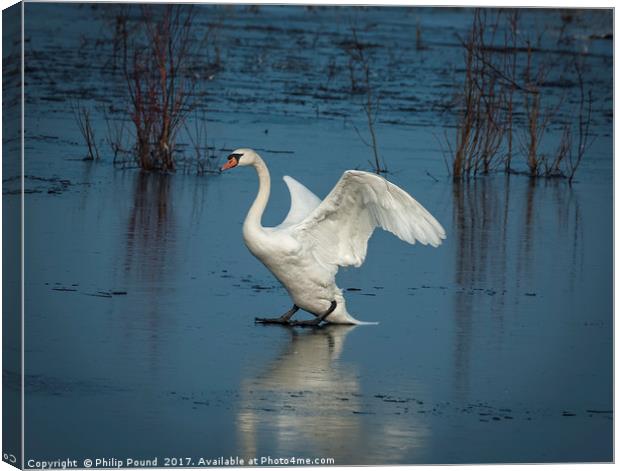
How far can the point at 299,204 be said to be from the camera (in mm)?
10320

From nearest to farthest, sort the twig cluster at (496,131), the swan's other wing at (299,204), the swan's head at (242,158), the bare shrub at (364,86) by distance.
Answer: the swan's head at (242,158), the swan's other wing at (299,204), the twig cluster at (496,131), the bare shrub at (364,86)

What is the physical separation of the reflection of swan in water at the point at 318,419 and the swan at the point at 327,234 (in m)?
0.84

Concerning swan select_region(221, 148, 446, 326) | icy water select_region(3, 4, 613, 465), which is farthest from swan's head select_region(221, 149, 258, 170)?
icy water select_region(3, 4, 613, 465)

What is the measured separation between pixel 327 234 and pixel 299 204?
568 mm

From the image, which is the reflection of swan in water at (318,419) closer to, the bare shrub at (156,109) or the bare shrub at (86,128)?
the bare shrub at (156,109)

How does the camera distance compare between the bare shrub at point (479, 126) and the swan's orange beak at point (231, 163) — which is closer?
the swan's orange beak at point (231, 163)

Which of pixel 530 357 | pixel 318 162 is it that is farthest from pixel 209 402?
pixel 318 162

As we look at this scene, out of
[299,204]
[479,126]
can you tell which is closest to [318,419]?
[299,204]

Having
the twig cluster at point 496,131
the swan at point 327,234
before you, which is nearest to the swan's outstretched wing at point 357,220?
the swan at point 327,234

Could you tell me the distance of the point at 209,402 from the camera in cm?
830

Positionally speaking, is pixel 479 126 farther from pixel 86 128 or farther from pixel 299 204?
pixel 86 128

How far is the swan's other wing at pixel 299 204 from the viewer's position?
1012 cm

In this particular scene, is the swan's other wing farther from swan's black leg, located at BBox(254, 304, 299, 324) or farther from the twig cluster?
the twig cluster

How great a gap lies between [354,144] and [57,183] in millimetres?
3112
